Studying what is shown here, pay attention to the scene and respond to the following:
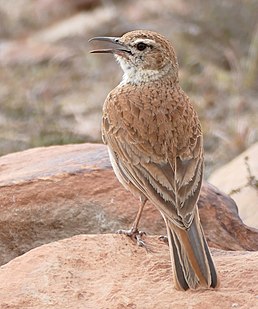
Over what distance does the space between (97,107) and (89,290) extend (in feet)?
24.5

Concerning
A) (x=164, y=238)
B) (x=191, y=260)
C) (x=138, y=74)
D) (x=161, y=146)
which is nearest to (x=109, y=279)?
(x=191, y=260)

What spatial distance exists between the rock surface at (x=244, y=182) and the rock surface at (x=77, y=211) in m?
0.78

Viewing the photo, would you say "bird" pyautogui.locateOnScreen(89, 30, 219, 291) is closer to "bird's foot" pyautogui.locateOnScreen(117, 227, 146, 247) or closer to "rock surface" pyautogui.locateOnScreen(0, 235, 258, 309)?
"bird's foot" pyautogui.locateOnScreen(117, 227, 146, 247)

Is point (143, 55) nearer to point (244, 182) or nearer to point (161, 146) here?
point (161, 146)

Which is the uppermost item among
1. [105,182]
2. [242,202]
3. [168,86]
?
[168,86]

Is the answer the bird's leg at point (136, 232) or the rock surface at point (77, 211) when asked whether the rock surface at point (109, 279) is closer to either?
the bird's leg at point (136, 232)

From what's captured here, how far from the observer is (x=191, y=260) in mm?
6094

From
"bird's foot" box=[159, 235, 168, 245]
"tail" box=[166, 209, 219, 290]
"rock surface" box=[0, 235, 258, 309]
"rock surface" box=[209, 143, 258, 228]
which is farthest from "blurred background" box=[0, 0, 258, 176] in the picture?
"tail" box=[166, 209, 219, 290]

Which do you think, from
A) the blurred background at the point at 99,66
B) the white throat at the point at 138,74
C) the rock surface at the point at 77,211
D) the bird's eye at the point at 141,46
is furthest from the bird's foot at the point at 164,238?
the blurred background at the point at 99,66

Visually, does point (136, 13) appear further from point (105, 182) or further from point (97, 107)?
point (105, 182)

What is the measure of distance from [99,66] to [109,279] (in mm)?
8728

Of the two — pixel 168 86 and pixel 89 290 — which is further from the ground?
pixel 168 86

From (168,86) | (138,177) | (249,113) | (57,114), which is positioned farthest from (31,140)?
(138,177)

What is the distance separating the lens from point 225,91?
1372cm
